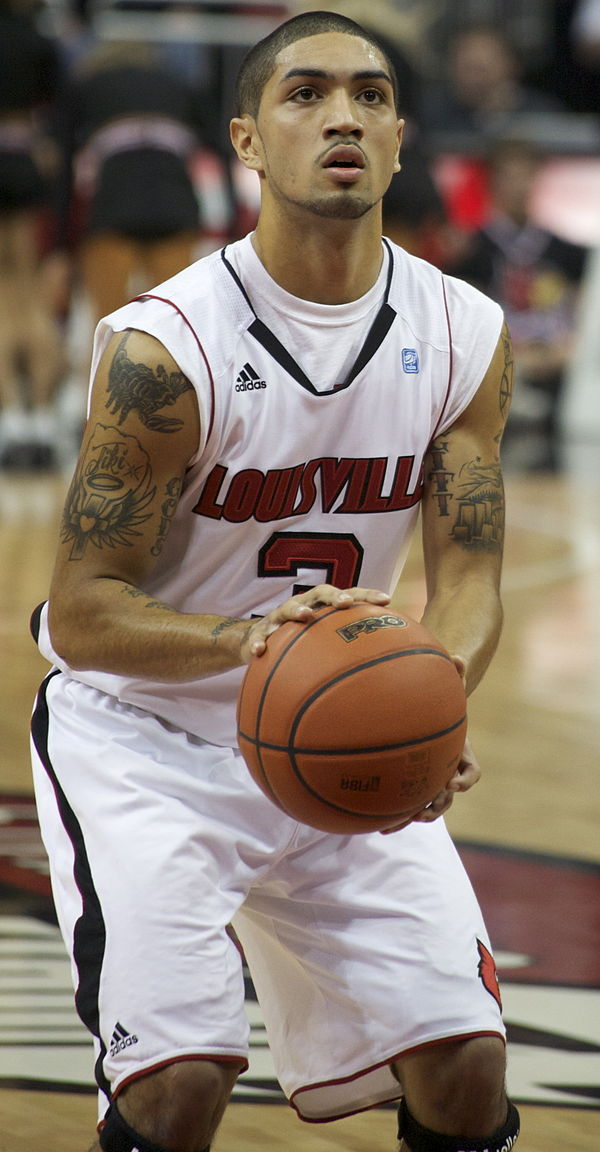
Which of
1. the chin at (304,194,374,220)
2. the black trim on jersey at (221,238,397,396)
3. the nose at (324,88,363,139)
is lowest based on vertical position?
the black trim on jersey at (221,238,397,396)

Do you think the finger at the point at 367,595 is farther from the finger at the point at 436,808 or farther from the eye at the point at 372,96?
the eye at the point at 372,96

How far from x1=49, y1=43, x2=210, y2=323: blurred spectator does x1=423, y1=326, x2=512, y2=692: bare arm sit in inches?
281

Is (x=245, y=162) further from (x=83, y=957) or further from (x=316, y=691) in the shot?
(x=83, y=957)

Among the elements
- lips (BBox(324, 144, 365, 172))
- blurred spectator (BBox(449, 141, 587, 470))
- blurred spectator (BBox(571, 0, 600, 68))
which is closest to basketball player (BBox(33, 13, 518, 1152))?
lips (BBox(324, 144, 365, 172))

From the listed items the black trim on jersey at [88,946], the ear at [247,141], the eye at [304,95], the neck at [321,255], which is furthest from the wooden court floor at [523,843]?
the eye at [304,95]

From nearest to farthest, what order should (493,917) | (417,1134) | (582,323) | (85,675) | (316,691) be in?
(316,691) → (417,1134) → (85,675) → (493,917) → (582,323)

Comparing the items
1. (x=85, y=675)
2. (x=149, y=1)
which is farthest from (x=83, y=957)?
(x=149, y=1)

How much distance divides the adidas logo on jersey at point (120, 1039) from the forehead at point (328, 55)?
1672 mm

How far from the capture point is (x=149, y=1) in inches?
536

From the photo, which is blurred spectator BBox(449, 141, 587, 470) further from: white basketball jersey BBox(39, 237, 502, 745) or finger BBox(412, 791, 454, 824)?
finger BBox(412, 791, 454, 824)

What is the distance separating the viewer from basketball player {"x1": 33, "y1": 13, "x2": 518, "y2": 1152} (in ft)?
9.27

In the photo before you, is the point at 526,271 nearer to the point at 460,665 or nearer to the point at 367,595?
the point at 460,665

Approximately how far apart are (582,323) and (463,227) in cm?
118

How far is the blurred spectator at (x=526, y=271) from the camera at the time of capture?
12.6 meters
